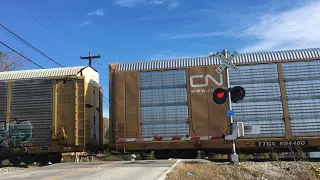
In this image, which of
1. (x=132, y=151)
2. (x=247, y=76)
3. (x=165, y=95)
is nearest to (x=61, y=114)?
(x=132, y=151)

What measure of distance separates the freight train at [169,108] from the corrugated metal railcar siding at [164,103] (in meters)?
0.04

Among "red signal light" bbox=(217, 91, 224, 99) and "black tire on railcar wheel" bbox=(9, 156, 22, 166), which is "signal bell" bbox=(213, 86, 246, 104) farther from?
"black tire on railcar wheel" bbox=(9, 156, 22, 166)

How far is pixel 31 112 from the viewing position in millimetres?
14375

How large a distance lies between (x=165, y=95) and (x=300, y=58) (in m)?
5.76

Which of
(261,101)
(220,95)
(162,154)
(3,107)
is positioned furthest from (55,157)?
(261,101)

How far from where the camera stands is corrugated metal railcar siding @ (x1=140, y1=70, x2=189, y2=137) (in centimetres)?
1381

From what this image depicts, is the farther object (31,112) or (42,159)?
(42,159)

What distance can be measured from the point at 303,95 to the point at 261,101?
5.42 feet

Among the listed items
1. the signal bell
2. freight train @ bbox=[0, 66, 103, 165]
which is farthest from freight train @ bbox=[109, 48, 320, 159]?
the signal bell

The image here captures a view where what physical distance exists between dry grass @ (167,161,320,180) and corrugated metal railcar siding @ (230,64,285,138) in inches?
87.4

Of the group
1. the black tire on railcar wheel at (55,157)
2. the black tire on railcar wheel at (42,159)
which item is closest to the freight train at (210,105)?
the black tire on railcar wheel at (55,157)

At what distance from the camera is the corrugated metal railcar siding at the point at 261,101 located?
13266 millimetres

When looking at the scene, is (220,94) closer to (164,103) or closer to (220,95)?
(220,95)

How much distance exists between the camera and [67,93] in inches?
567
